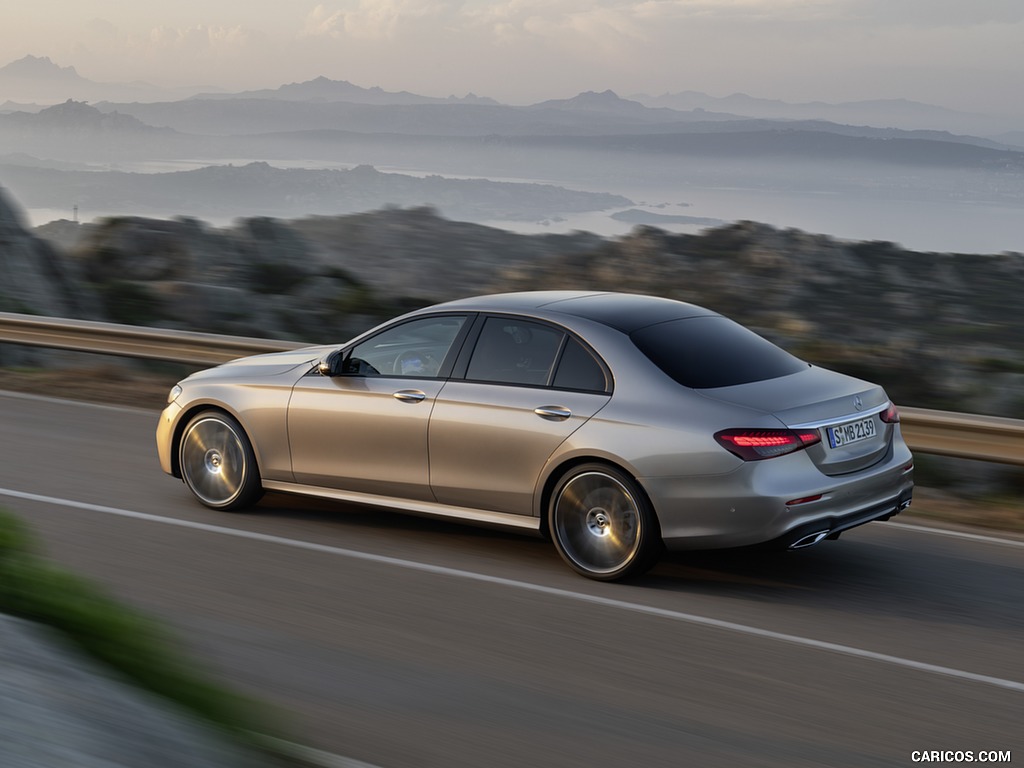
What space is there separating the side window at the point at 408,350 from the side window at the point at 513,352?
23 centimetres

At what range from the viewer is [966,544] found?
804 centimetres

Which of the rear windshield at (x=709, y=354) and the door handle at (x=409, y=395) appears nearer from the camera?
the rear windshield at (x=709, y=354)

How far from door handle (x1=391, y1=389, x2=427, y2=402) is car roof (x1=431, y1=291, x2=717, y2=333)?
21.5 inches

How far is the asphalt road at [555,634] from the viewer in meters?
4.89

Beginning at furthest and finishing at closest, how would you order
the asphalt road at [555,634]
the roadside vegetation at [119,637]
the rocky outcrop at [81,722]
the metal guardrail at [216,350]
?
the metal guardrail at [216,350], the asphalt road at [555,634], the roadside vegetation at [119,637], the rocky outcrop at [81,722]

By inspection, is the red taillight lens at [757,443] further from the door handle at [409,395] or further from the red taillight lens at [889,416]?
the door handle at [409,395]

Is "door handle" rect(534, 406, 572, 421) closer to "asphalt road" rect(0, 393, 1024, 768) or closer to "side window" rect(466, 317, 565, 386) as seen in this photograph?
"side window" rect(466, 317, 565, 386)

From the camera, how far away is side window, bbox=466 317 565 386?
7.18m

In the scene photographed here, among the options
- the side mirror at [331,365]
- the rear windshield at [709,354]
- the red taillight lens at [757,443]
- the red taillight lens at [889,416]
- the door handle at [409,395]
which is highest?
the rear windshield at [709,354]

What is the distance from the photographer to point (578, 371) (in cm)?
702

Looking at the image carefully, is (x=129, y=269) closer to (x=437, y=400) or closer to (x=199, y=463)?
(x=199, y=463)

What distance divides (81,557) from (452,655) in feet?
8.49

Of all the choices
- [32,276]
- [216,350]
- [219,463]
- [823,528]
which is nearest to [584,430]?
[823,528]

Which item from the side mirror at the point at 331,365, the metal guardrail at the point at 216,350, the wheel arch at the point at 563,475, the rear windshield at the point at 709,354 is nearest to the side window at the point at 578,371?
the rear windshield at the point at 709,354
